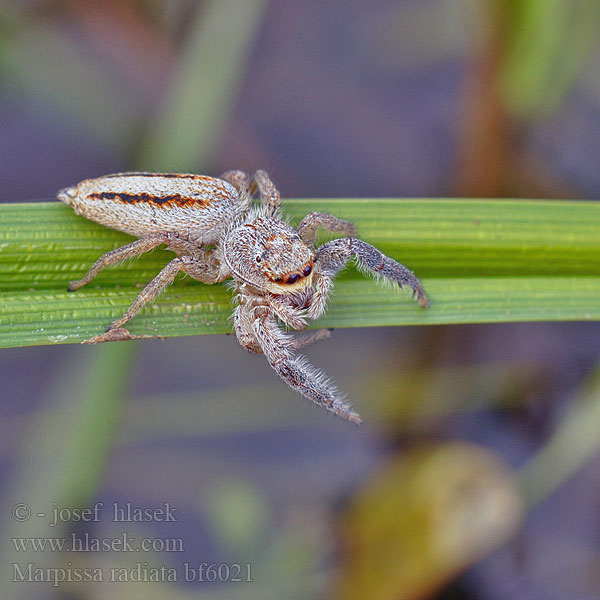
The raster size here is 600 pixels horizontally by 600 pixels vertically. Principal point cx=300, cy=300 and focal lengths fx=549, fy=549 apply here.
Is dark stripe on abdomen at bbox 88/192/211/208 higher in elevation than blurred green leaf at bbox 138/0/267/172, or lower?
lower

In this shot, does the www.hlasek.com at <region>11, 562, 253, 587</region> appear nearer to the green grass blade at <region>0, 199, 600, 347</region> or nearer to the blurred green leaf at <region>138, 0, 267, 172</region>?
the green grass blade at <region>0, 199, 600, 347</region>

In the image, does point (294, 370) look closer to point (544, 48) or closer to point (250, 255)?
point (250, 255)

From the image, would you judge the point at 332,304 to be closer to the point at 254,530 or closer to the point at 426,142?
the point at 254,530

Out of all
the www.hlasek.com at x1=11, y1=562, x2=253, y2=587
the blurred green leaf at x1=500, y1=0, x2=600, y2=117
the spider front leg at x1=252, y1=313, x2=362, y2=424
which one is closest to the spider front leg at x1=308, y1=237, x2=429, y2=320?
the spider front leg at x1=252, y1=313, x2=362, y2=424

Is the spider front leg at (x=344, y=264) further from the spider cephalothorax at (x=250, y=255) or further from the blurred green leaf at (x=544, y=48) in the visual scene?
the blurred green leaf at (x=544, y=48)

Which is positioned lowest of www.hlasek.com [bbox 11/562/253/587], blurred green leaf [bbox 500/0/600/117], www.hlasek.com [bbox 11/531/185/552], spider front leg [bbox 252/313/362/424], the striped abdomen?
www.hlasek.com [bbox 11/562/253/587]
